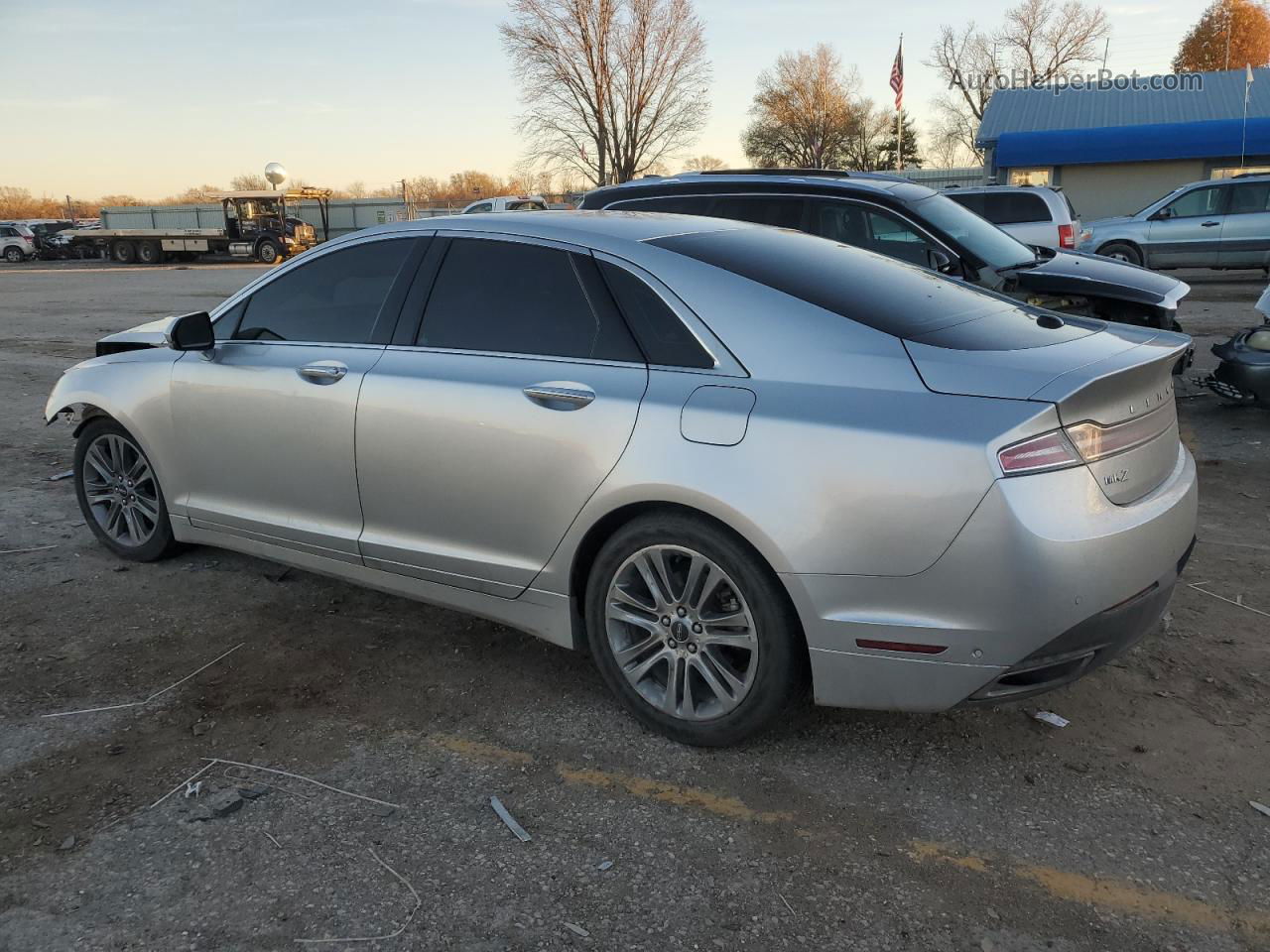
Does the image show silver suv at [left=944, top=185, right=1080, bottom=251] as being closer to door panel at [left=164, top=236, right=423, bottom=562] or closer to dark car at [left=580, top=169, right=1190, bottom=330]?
dark car at [left=580, top=169, right=1190, bottom=330]

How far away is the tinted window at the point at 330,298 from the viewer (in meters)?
4.01

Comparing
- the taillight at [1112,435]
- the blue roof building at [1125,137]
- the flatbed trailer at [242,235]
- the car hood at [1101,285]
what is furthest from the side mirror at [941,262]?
the flatbed trailer at [242,235]

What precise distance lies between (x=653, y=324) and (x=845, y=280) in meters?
0.68

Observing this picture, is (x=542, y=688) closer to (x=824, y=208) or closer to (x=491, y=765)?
(x=491, y=765)

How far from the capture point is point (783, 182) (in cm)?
798

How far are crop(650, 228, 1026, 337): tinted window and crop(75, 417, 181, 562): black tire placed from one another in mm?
2901

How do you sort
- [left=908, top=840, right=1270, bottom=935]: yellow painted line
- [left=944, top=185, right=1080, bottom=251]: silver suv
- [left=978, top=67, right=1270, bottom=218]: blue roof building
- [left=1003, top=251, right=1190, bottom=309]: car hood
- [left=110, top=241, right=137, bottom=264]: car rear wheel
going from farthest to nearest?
[left=110, top=241, right=137, bottom=264]: car rear wheel
[left=978, top=67, right=1270, bottom=218]: blue roof building
[left=944, top=185, right=1080, bottom=251]: silver suv
[left=1003, top=251, right=1190, bottom=309]: car hood
[left=908, top=840, right=1270, bottom=935]: yellow painted line

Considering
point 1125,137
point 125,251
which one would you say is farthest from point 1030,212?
point 125,251

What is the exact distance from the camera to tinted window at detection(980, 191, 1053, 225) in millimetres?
13164

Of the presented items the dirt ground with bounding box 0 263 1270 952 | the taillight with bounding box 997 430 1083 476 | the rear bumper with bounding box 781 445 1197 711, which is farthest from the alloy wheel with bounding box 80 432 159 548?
the taillight with bounding box 997 430 1083 476

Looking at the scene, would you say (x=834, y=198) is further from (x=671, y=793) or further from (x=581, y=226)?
(x=671, y=793)

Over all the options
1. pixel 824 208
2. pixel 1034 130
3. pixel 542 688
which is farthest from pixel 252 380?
pixel 1034 130

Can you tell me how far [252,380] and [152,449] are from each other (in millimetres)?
840

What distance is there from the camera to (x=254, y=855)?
2746mm
